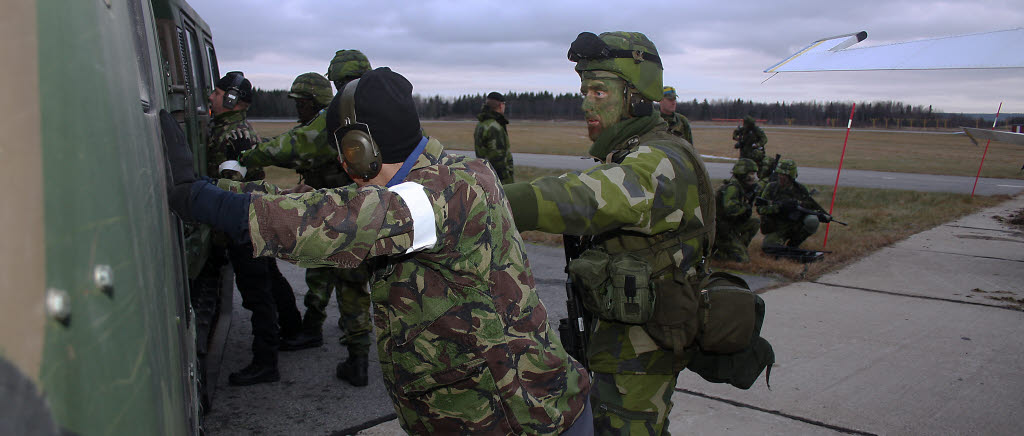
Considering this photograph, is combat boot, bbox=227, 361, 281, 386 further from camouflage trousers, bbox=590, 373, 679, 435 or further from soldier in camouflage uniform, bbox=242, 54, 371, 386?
camouflage trousers, bbox=590, 373, 679, 435

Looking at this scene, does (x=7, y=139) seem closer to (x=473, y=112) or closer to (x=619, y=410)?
(x=619, y=410)

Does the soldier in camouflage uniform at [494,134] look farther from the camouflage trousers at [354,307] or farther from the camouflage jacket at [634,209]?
the camouflage jacket at [634,209]

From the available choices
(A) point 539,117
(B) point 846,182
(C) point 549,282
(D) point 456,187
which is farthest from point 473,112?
(D) point 456,187

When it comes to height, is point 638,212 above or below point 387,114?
below

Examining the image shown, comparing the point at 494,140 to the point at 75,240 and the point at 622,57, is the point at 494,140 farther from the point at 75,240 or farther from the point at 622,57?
the point at 75,240

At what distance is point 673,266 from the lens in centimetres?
245

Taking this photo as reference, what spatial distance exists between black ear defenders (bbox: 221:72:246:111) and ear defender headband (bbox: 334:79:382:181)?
10.4 ft

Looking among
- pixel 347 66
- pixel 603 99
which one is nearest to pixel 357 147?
pixel 603 99

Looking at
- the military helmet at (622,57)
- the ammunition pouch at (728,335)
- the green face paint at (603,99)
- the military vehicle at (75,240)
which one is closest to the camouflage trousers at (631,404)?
the ammunition pouch at (728,335)

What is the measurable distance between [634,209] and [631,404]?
79 cm

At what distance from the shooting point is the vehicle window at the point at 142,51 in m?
1.30

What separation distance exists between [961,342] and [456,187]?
491cm

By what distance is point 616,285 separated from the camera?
2346 millimetres

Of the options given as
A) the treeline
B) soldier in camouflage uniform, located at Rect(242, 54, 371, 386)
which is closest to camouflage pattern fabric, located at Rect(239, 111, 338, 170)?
soldier in camouflage uniform, located at Rect(242, 54, 371, 386)
